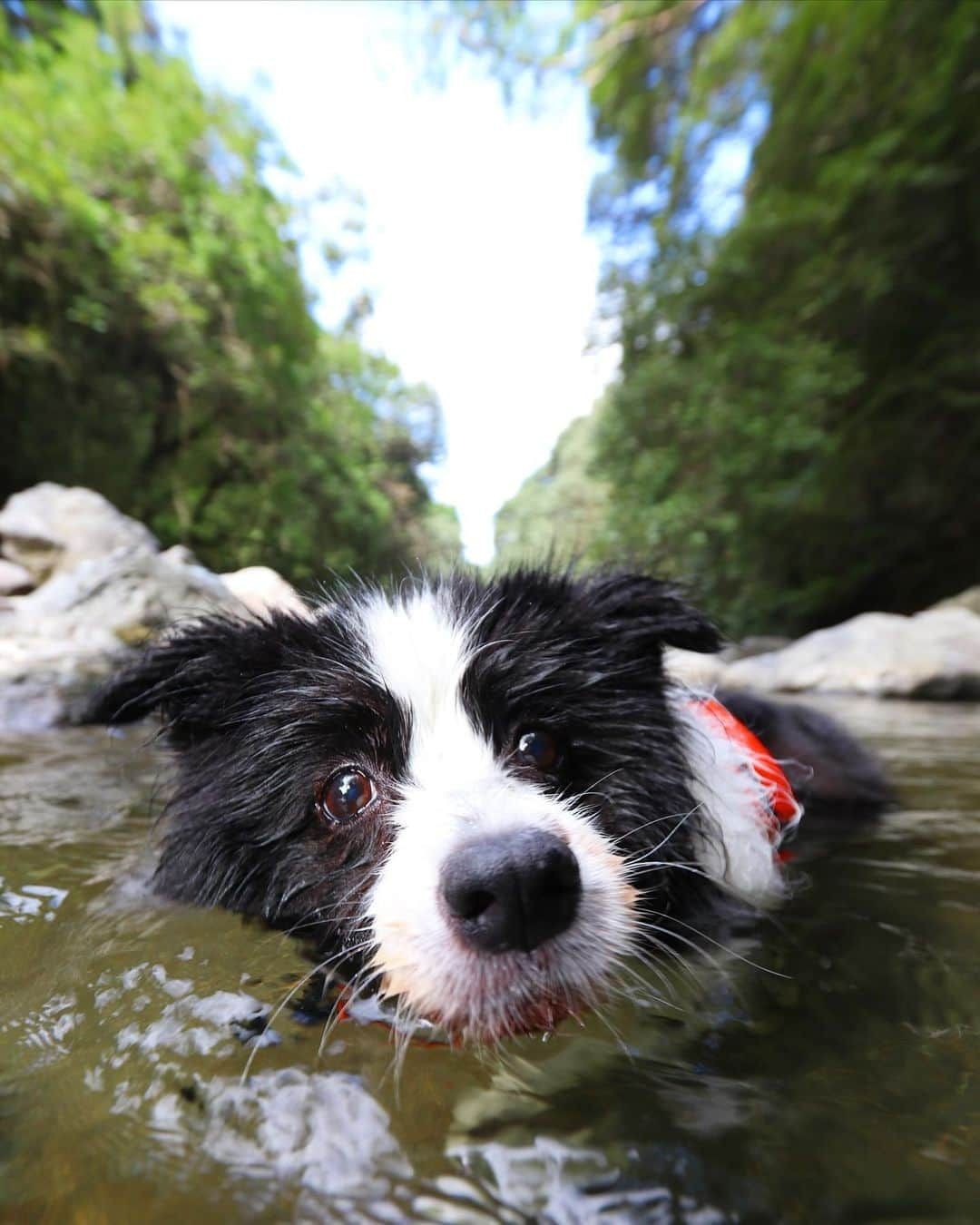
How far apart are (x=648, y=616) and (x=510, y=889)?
Answer: 0.93 meters

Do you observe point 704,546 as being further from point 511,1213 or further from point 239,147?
point 511,1213

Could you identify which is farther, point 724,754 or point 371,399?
point 371,399

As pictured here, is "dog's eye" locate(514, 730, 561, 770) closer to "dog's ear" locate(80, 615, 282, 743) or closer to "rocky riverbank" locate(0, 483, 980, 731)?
"dog's ear" locate(80, 615, 282, 743)

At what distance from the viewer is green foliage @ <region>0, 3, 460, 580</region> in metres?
11.4

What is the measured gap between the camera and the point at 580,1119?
1.13m

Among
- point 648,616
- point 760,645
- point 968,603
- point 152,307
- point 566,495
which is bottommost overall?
point 648,616

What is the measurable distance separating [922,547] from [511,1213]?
15.4 meters

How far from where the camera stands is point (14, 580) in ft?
30.5

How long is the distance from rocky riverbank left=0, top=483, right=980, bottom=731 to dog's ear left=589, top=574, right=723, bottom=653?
493 mm

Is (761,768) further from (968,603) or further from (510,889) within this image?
(968,603)

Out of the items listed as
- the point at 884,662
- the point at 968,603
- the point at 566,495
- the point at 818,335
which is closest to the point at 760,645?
the point at 968,603

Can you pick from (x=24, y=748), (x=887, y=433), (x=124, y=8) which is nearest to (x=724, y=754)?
(x=24, y=748)

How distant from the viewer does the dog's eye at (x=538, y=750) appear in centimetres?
165

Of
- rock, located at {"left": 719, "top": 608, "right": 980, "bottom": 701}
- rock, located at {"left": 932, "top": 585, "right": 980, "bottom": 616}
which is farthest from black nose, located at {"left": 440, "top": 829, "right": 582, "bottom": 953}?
rock, located at {"left": 932, "top": 585, "right": 980, "bottom": 616}
